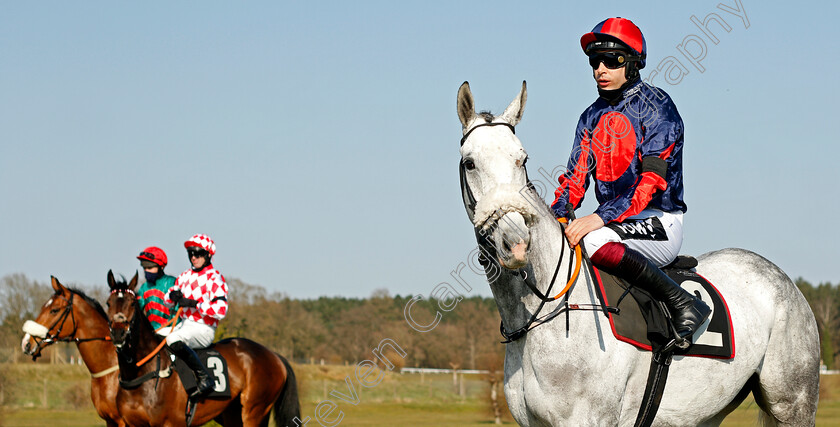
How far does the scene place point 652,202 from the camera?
441 cm

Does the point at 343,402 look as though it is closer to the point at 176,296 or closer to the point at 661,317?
the point at 176,296

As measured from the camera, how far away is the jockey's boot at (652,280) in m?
4.06

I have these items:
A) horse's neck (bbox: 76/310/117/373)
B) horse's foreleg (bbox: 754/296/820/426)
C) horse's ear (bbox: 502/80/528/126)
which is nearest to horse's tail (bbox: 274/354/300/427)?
horse's neck (bbox: 76/310/117/373)

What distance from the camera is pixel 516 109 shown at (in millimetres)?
3920

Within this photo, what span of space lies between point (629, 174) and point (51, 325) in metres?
7.79

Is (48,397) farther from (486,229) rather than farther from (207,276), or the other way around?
(486,229)

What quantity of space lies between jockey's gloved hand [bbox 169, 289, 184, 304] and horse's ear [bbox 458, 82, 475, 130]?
258 inches

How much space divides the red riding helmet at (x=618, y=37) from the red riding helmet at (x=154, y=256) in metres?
7.06

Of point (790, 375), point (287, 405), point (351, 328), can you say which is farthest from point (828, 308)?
point (790, 375)

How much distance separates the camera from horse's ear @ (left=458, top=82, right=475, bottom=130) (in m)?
3.91

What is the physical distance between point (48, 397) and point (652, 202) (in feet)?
101

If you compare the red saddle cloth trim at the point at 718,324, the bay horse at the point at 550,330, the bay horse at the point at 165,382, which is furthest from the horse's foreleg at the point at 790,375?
the bay horse at the point at 165,382

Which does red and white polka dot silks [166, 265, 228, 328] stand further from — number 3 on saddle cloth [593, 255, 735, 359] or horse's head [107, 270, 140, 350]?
number 3 on saddle cloth [593, 255, 735, 359]

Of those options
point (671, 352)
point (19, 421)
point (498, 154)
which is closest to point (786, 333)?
point (671, 352)
